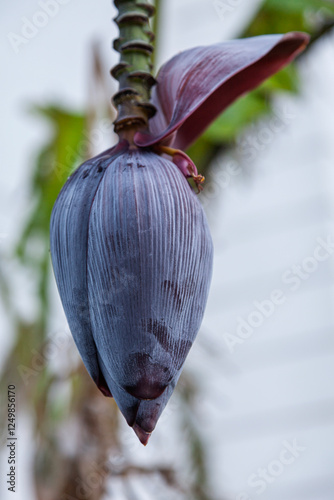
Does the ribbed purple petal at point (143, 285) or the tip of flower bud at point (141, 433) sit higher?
the ribbed purple petal at point (143, 285)

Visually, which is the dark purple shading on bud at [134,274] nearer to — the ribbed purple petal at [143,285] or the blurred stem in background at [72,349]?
the ribbed purple petal at [143,285]

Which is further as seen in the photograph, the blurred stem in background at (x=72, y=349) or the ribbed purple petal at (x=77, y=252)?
the blurred stem in background at (x=72, y=349)

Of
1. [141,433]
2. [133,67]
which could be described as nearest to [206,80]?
[133,67]

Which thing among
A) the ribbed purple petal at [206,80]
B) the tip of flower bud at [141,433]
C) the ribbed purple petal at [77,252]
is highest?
the ribbed purple petal at [206,80]

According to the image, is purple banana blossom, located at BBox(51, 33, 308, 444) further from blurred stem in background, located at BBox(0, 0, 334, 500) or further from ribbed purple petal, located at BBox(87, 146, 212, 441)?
blurred stem in background, located at BBox(0, 0, 334, 500)

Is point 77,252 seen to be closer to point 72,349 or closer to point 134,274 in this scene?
point 134,274

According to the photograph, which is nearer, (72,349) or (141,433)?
(141,433)

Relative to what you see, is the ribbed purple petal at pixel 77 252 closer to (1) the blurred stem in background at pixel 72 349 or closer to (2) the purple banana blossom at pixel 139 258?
(2) the purple banana blossom at pixel 139 258

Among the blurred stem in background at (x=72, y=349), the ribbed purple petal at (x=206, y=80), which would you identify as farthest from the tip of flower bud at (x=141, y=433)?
the blurred stem in background at (x=72, y=349)
